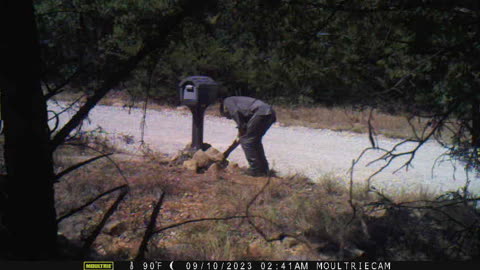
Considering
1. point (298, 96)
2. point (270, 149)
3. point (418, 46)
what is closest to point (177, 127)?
point (270, 149)

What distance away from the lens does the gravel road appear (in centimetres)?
772

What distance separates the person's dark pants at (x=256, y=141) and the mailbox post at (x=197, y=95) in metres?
1.16

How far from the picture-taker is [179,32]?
7.98ft

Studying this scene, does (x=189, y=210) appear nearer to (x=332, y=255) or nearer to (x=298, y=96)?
(x=332, y=255)

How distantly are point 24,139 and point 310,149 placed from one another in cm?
910

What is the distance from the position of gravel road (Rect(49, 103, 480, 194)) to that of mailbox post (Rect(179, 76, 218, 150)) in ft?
4.07

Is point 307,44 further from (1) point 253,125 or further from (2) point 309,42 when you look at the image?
(1) point 253,125

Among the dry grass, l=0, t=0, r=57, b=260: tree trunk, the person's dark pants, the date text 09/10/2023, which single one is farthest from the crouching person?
l=0, t=0, r=57, b=260: tree trunk

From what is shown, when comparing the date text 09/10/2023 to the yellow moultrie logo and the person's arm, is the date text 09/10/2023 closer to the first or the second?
the yellow moultrie logo

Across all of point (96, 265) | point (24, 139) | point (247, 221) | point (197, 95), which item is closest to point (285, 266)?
point (96, 265)

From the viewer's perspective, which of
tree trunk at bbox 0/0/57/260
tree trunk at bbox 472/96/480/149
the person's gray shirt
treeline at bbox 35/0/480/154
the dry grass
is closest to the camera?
tree trunk at bbox 0/0/57/260

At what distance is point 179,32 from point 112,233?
289 centimetres

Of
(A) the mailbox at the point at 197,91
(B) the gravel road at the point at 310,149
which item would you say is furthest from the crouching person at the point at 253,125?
(B) the gravel road at the point at 310,149

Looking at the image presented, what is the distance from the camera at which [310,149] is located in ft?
33.9
